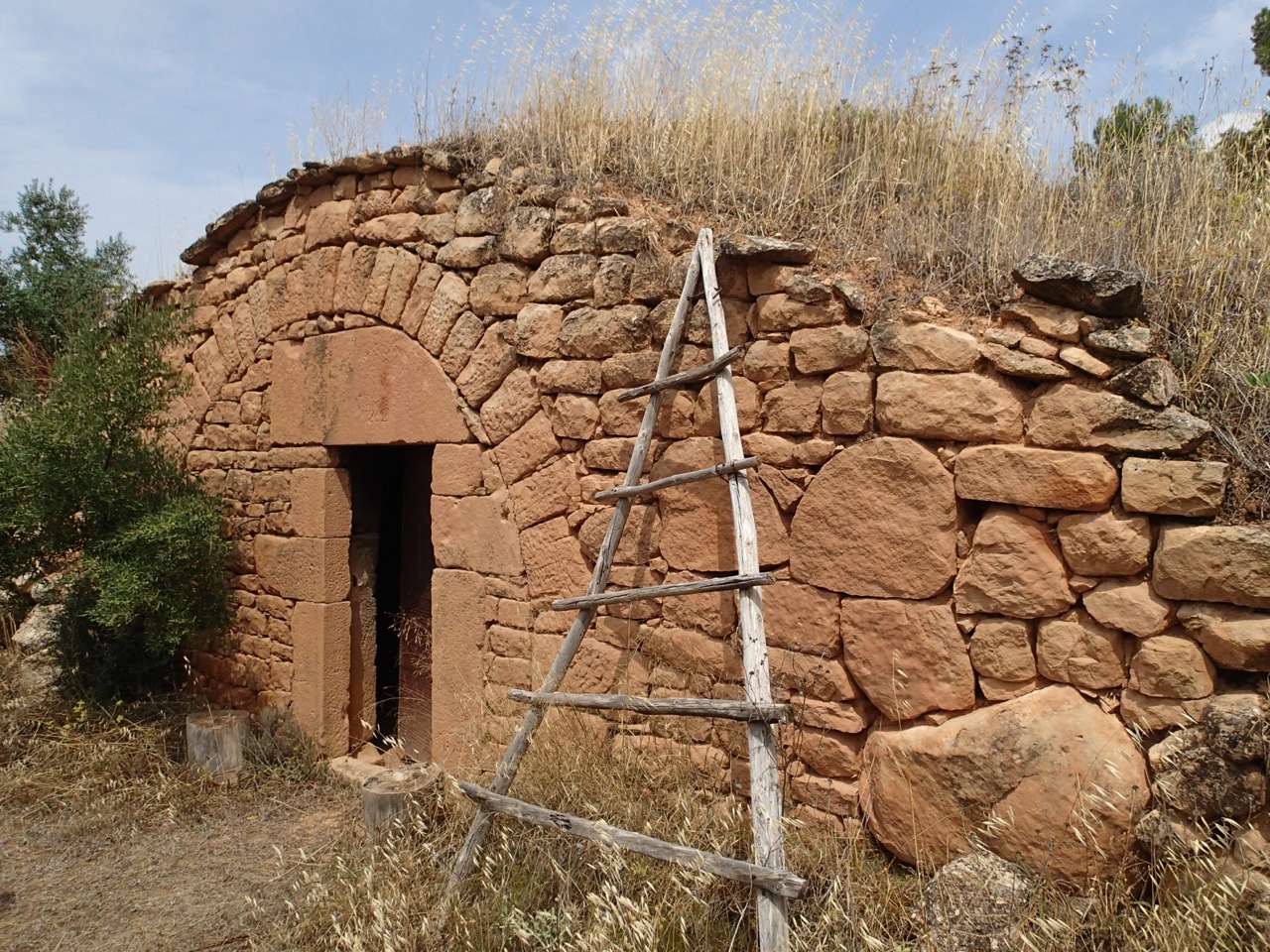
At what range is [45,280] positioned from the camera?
902 centimetres

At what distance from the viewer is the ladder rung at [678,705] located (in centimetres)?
278

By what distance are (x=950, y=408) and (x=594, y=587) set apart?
1.48 metres

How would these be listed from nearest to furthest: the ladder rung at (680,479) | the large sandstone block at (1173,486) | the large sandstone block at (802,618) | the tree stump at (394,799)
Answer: the large sandstone block at (1173,486) → the ladder rung at (680,479) → the large sandstone block at (802,618) → the tree stump at (394,799)

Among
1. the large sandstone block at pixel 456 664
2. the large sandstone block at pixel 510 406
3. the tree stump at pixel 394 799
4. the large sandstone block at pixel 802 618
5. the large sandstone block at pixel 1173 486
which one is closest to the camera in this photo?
the large sandstone block at pixel 1173 486

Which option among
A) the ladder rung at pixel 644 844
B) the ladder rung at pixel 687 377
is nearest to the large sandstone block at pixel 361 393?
the ladder rung at pixel 687 377

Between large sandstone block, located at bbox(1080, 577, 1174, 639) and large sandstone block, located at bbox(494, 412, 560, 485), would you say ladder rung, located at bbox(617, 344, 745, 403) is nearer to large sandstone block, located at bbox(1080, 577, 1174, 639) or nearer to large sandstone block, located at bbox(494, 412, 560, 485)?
large sandstone block, located at bbox(494, 412, 560, 485)

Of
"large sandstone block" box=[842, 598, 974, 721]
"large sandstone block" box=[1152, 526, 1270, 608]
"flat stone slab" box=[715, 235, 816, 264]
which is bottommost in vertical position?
"large sandstone block" box=[842, 598, 974, 721]

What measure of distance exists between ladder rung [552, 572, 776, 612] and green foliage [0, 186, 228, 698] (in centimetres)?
287

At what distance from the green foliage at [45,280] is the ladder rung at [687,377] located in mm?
6250

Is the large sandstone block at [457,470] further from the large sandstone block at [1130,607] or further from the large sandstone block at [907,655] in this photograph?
the large sandstone block at [1130,607]

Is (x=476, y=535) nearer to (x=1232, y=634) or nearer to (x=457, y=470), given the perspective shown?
(x=457, y=470)

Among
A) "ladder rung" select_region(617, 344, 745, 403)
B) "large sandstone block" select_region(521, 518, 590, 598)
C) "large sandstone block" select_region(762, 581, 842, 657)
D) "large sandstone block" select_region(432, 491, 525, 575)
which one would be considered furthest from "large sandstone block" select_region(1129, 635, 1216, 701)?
"large sandstone block" select_region(432, 491, 525, 575)

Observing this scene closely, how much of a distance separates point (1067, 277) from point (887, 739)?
1.63 meters

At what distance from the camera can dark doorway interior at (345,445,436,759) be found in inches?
209
